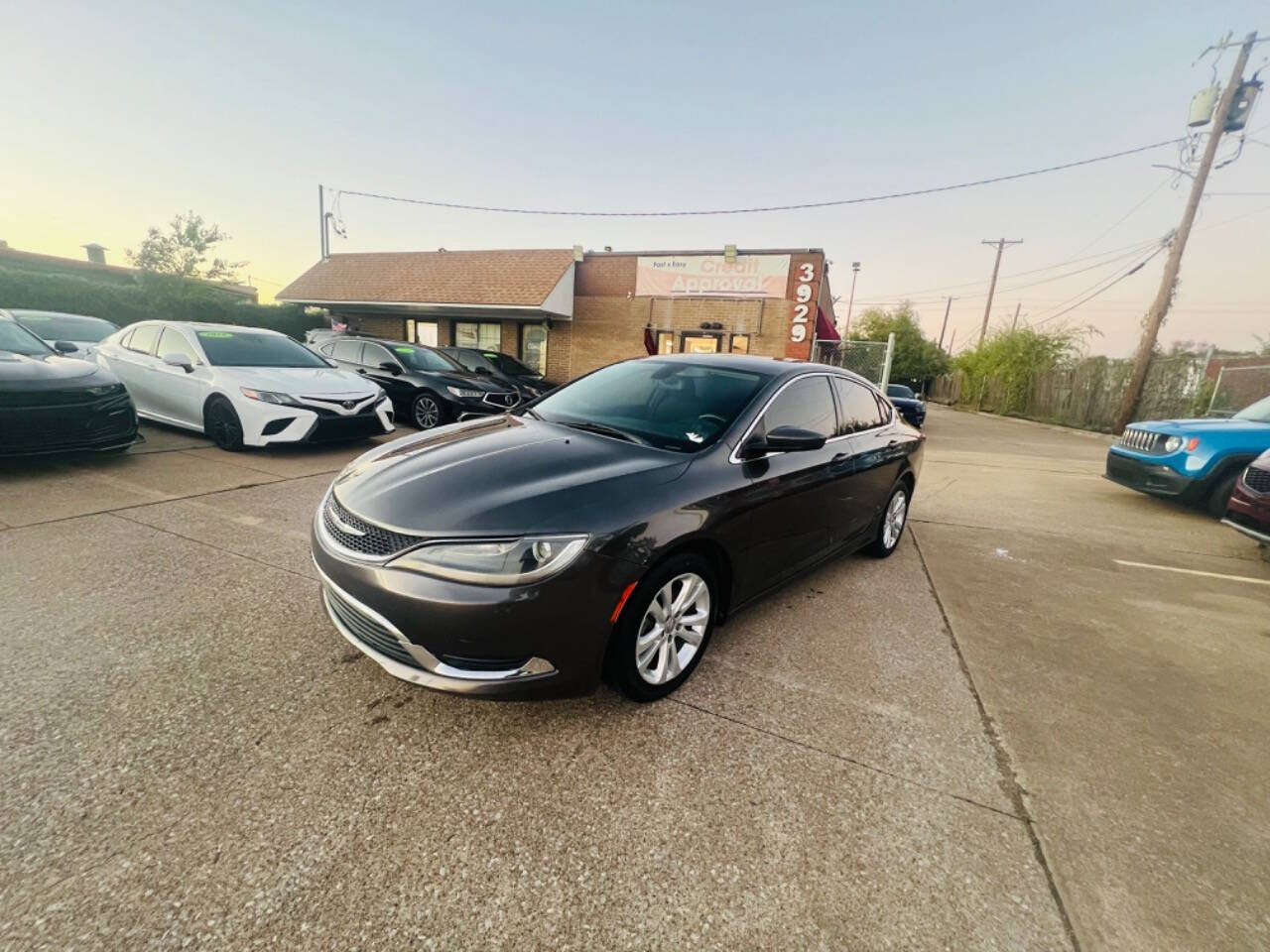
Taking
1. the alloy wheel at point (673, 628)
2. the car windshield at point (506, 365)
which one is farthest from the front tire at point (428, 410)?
the alloy wheel at point (673, 628)

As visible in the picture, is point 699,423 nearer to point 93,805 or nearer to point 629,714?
point 629,714

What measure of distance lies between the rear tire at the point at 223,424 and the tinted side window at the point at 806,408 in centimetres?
598

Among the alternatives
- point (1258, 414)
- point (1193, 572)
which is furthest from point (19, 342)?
point (1258, 414)

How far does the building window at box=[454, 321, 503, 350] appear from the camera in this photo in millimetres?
17750

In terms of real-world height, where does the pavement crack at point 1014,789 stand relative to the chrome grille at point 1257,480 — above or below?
below

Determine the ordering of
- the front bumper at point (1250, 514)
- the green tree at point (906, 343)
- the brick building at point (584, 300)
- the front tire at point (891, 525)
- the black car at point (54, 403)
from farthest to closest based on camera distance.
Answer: the green tree at point (906, 343)
the brick building at point (584, 300)
the front bumper at point (1250, 514)
the black car at point (54, 403)
the front tire at point (891, 525)

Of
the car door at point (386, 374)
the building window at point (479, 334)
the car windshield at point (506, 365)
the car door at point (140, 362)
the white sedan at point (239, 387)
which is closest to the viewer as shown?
the white sedan at point (239, 387)

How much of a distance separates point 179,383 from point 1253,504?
35.9ft

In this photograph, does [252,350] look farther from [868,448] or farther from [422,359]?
[868,448]

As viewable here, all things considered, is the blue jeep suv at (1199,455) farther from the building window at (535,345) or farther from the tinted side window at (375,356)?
the building window at (535,345)

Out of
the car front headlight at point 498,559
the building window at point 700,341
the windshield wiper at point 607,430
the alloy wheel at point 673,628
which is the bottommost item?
the alloy wheel at point 673,628

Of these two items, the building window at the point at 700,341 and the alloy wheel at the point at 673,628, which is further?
the building window at the point at 700,341

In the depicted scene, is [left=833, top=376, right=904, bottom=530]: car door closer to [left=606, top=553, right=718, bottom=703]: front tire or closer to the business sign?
[left=606, top=553, right=718, bottom=703]: front tire

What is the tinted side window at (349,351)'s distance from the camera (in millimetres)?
9633
